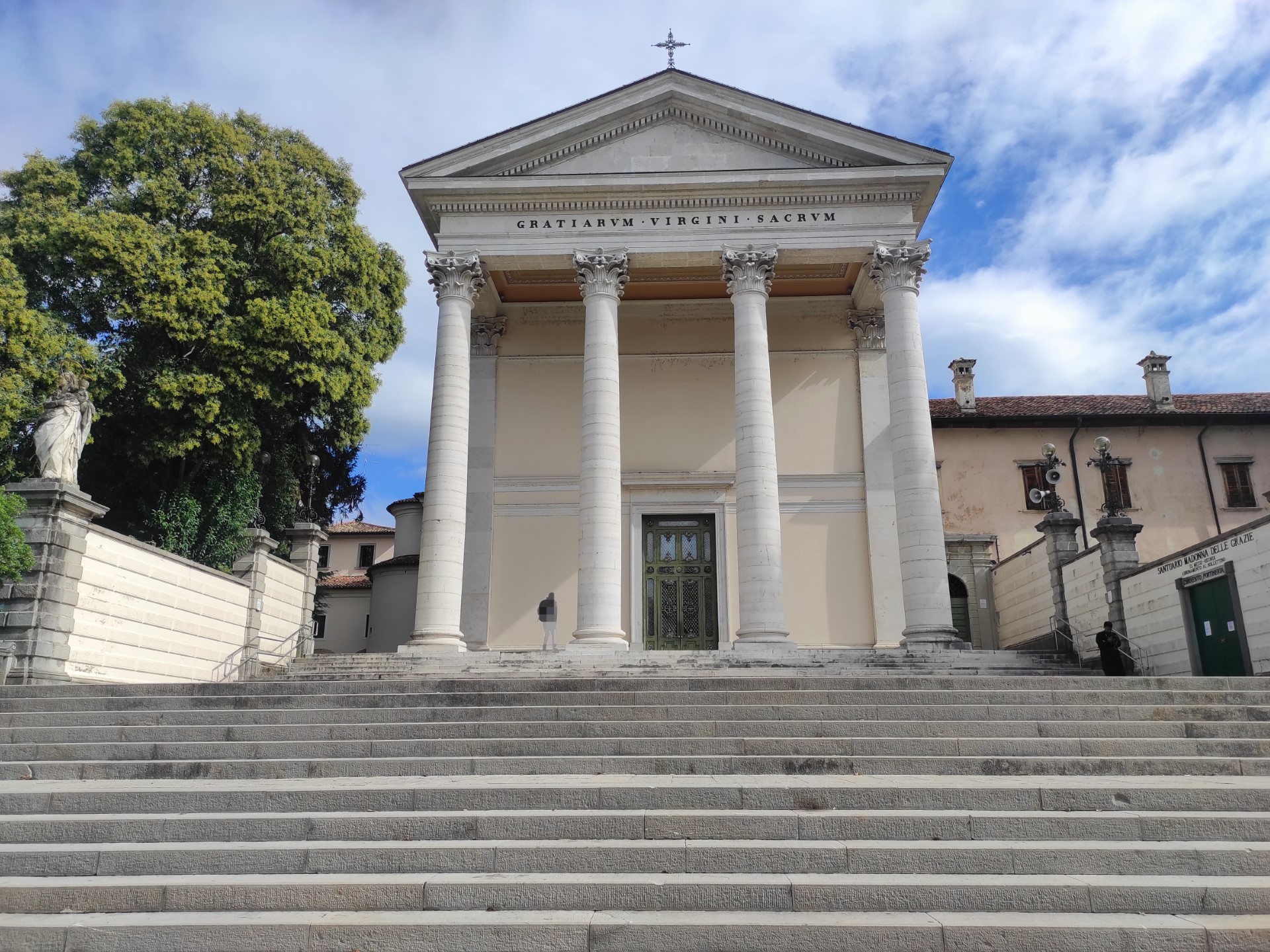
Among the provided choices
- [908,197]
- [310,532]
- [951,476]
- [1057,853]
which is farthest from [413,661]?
[951,476]

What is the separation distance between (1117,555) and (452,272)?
14236mm

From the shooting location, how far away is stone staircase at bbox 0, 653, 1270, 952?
5.44 m

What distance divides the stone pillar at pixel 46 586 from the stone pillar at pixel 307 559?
6.66 m

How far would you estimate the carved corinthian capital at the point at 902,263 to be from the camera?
1916cm

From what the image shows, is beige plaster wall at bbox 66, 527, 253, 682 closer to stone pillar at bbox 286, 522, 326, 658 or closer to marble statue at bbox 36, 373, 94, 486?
marble statue at bbox 36, 373, 94, 486

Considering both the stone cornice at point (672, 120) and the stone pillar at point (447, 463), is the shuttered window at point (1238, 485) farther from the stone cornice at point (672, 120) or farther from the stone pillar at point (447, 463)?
the stone pillar at point (447, 463)

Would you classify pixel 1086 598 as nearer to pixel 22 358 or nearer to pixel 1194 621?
pixel 1194 621

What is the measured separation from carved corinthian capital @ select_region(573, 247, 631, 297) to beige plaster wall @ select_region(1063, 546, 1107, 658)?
426 inches

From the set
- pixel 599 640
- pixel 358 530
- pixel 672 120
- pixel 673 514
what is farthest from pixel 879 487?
pixel 358 530

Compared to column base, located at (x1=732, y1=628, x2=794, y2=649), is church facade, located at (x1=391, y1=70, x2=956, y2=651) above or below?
above

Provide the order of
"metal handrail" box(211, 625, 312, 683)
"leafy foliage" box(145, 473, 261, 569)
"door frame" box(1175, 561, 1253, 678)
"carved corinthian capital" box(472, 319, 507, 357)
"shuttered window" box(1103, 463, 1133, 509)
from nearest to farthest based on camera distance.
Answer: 1. "door frame" box(1175, 561, 1253, 678)
2. "metal handrail" box(211, 625, 312, 683)
3. "leafy foliage" box(145, 473, 261, 569)
4. "carved corinthian capital" box(472, 319, 507, 357)
5. "shuttered window" box(1103, 463, 1133, 509)

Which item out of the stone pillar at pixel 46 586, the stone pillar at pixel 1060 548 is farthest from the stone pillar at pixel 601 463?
the stone pillar at pixel 1060 548

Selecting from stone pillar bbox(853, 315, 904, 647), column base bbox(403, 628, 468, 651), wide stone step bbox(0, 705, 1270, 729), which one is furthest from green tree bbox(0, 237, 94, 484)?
stone pillar bbox(853, 315, 904, 647)

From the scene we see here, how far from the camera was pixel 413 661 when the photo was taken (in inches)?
639
